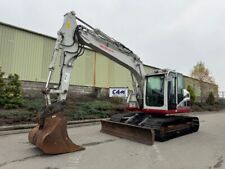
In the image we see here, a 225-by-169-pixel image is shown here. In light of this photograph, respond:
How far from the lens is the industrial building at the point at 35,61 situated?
477 inches

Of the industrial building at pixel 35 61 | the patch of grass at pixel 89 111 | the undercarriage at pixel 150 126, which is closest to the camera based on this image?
the undercarriage at pixel 150 126

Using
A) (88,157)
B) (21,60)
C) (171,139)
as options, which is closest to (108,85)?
(21,60)

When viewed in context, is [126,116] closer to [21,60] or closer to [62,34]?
[62,34]

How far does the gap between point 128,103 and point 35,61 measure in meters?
7.01

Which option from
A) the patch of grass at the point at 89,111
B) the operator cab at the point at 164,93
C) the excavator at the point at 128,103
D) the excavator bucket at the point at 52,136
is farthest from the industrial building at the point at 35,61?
the excavator bucket at the point at 52,136

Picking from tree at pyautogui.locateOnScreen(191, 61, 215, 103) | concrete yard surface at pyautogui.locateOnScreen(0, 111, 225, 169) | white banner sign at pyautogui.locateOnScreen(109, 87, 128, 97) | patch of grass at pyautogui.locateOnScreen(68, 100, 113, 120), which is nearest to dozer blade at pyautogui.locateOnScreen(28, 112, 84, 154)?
concrete yard surface at pyautogui.locateOnScreen(0, 111, 225, 169)

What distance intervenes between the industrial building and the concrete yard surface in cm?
618

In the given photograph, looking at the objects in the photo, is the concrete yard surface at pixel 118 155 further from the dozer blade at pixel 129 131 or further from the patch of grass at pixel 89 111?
the patch of grass at pixel 89 111

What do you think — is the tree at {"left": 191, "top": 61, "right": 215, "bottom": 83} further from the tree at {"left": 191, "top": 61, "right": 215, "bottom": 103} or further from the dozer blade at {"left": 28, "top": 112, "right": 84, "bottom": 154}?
the dozer blade at {"left": 28, "top": 112, "right": 84, "bottom": 154}

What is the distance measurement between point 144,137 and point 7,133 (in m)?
4.74

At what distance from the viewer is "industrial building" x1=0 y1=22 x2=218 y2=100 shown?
1212cm

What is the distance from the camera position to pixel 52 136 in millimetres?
5109

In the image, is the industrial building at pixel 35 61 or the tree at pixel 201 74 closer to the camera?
the industrial building at pixel 35 61

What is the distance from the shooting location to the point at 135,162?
16.0 ft
